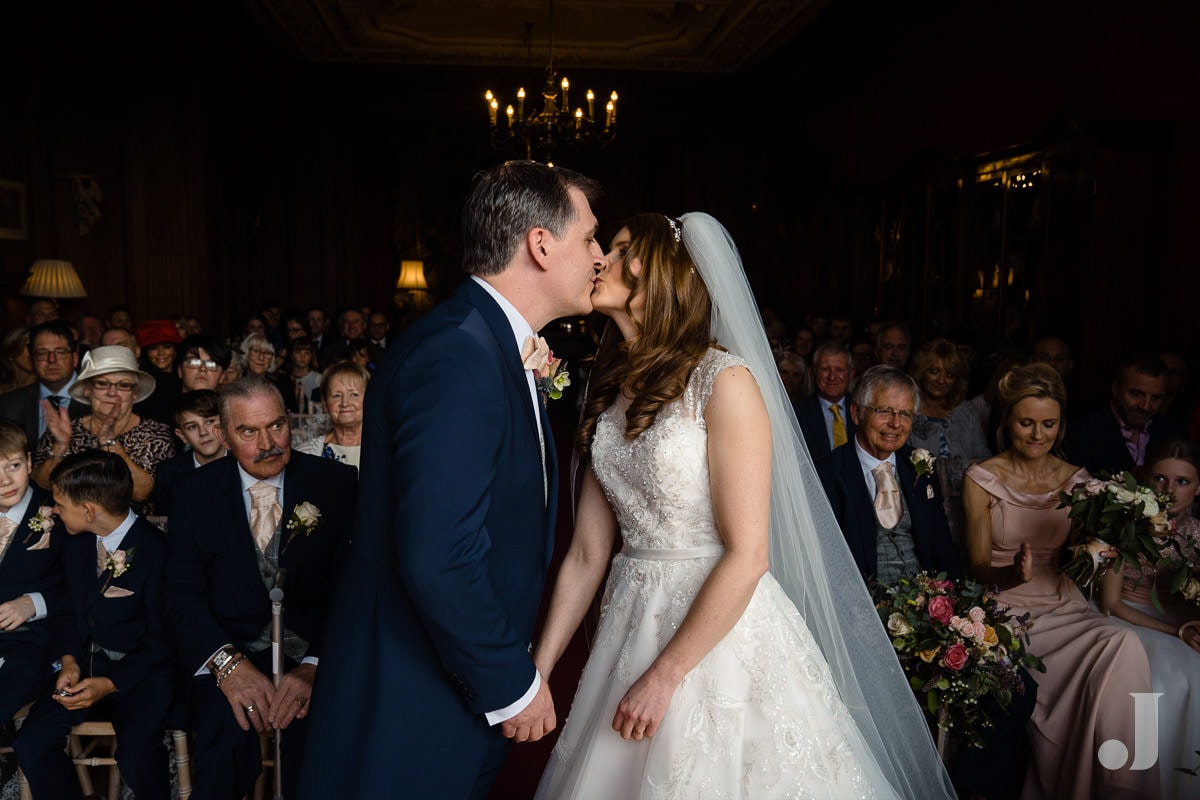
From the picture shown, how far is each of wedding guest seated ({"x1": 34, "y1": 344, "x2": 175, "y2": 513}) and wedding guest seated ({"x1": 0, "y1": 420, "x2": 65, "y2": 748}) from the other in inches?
41.3

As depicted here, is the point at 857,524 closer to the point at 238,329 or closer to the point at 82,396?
the point at 82,396

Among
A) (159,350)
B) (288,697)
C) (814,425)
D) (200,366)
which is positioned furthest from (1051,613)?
(159,350)

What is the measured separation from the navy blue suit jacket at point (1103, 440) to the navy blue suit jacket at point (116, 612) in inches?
176

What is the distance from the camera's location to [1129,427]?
17.1ft

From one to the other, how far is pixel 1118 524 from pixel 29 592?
12.4ft

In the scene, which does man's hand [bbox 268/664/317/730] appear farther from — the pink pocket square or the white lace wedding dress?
the pink pocket square

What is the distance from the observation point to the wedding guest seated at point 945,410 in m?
5.25

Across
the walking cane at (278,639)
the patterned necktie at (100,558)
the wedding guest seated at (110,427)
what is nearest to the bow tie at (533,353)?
the walking cane at (278,639)

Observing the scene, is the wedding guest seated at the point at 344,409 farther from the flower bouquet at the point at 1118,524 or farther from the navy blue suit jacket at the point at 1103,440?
the navy blue suit jacket at the point at 1103,440

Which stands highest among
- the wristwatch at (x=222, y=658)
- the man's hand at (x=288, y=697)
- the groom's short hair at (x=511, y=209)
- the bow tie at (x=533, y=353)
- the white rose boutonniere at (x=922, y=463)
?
the groom's short hair at (x=511, y=209)

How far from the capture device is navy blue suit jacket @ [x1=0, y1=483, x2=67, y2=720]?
3.23m

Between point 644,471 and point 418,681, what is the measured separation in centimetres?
71

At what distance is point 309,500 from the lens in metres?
3.31

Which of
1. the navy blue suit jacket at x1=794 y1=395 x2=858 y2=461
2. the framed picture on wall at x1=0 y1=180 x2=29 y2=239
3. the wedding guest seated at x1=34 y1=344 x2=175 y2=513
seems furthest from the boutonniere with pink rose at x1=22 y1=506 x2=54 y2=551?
the framed picture on wall at x1=0 y1=180 x2=29 y2=239
